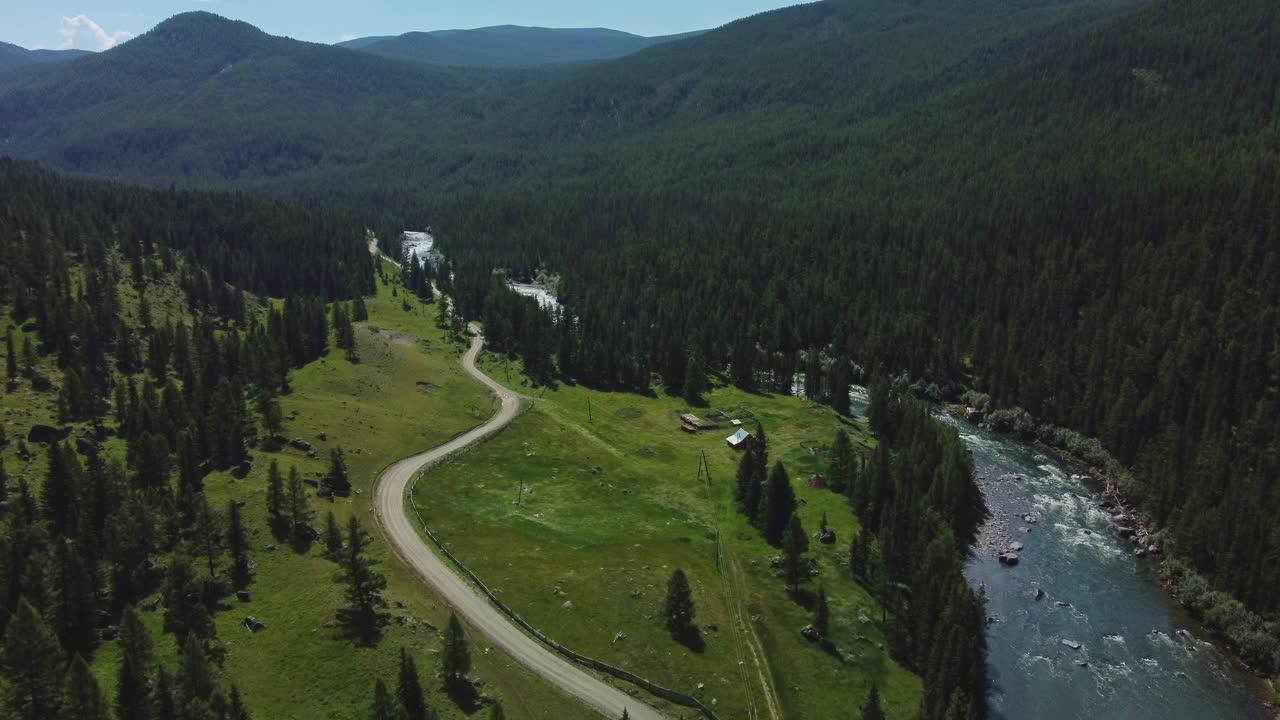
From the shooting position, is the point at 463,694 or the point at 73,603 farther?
the point at 73,603

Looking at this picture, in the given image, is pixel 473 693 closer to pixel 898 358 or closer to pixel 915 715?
pixel 915 715

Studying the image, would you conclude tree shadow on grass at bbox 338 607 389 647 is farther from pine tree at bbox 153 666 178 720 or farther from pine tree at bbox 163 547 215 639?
pine tree at bbox 153 666 178 720

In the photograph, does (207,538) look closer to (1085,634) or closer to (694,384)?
(1085,634)

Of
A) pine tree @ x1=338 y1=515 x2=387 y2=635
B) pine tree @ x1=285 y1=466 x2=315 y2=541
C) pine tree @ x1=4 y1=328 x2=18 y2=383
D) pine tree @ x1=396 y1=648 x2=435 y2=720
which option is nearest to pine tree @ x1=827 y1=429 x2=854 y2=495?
pine tree @ x1=338 y1=515 x2=387 y2=635

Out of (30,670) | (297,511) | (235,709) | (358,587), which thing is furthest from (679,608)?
(30,670)

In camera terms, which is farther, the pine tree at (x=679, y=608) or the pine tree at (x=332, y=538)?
the pine tree at (x=332, y=538)

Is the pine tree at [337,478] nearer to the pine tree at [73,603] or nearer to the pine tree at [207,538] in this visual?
the pine tree at [207,538]

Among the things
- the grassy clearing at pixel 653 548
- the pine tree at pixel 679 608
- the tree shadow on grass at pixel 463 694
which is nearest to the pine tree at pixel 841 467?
the grassy clearing at pixel 653 548
